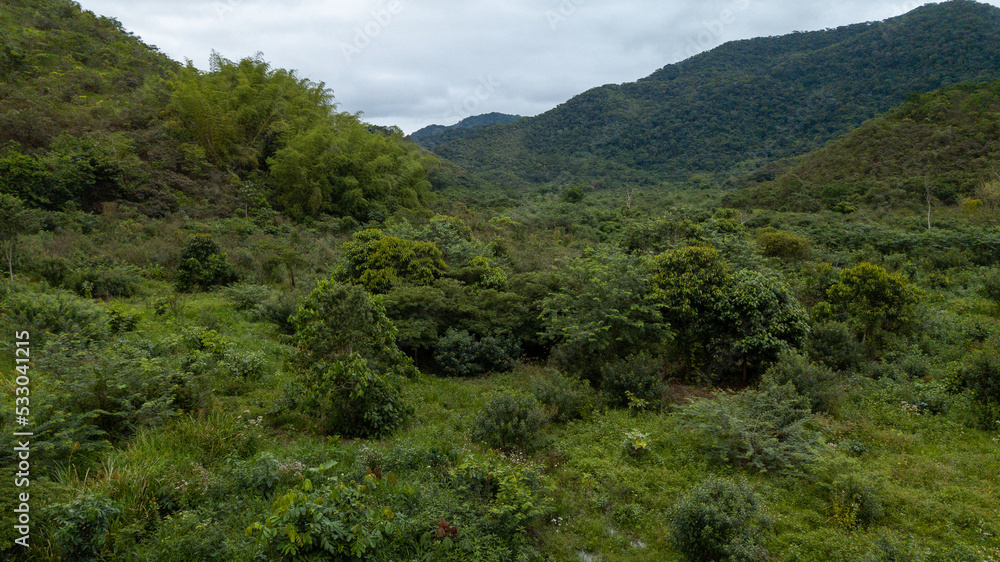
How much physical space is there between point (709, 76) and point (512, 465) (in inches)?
3411

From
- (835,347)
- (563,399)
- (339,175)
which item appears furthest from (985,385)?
(339,175)

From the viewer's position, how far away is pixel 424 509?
3.95 meters

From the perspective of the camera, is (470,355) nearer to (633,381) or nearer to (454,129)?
(633,381)

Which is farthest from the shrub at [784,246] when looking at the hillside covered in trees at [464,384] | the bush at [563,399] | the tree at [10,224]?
the tree at [10,224]

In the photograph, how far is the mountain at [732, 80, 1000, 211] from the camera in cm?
2680

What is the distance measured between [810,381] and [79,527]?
8.27 meters

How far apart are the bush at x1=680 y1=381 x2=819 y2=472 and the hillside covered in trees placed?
0.04m

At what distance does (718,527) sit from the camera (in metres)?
3.80

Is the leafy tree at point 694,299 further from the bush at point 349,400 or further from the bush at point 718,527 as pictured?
the bush at point 349,400

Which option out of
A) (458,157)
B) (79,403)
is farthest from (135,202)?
(458,157)

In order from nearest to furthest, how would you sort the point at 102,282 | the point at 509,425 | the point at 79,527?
the point at 79,527, the point at 509,425, the point at 102,282

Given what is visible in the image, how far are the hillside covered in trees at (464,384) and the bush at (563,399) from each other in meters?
0.04

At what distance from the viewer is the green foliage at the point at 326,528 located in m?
3.10

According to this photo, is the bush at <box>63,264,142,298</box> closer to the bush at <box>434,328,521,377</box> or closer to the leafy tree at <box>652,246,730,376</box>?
the bush at <box>434,328,521,377</box>
